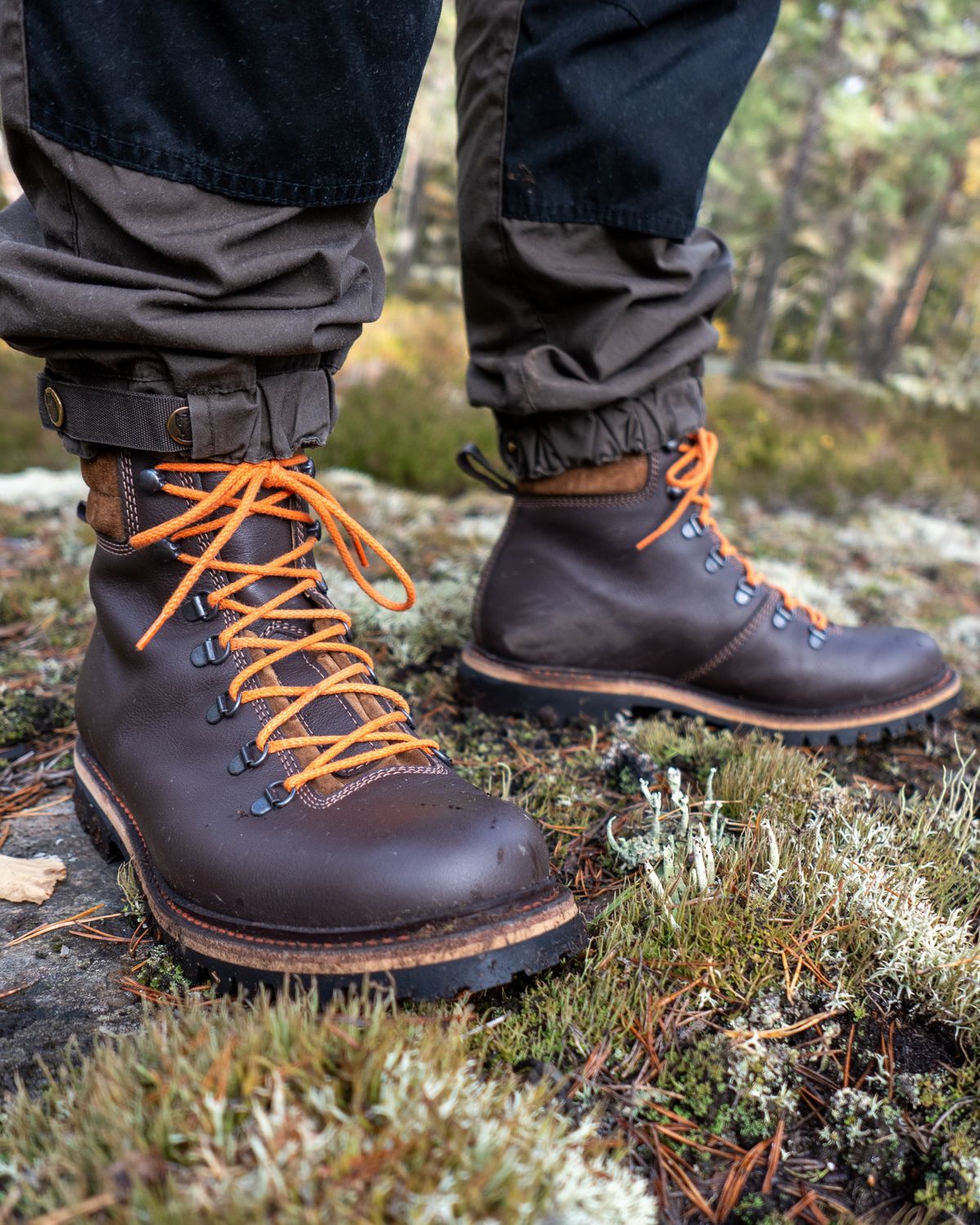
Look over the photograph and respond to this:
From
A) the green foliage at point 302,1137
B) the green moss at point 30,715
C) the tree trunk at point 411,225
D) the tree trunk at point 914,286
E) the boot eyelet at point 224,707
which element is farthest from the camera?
the tree trunk at point 411,225

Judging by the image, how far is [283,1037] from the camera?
1.06 metres

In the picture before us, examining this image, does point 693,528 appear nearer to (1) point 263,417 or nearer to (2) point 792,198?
(1) point 263,417

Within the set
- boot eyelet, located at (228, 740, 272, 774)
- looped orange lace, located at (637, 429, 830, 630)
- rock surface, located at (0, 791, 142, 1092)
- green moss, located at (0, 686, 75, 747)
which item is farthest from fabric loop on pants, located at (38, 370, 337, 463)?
looped orange lace, located at (637, 429, 830, 630)

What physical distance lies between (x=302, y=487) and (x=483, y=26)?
1.16 meters

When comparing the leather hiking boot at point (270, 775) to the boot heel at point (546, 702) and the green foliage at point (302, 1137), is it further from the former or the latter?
the boot heel at point (546, 702)

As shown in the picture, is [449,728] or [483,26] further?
[449,728]

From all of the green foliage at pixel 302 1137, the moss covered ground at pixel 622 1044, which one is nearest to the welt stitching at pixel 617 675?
the moss covered ground at pixel 622 1044

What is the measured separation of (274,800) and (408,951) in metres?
0.33

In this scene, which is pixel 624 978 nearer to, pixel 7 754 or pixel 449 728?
pixel 449 728

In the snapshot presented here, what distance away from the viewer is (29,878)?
5.39 feet

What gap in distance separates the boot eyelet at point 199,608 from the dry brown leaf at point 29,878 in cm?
57

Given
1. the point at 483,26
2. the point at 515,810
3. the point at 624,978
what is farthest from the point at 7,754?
the point at 483,26

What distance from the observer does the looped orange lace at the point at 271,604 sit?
4.86ft

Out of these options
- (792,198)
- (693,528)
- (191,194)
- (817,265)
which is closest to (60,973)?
(191,194)
